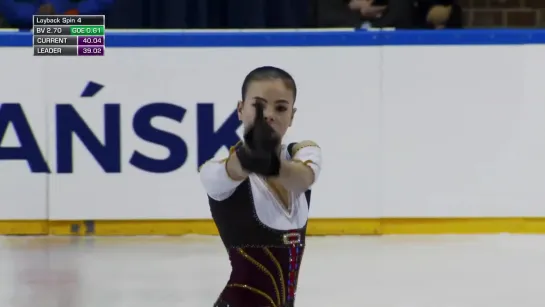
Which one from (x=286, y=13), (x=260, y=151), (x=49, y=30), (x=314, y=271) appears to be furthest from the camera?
(x=286, y=13)

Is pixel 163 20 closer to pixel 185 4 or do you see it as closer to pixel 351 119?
pixel 185 4

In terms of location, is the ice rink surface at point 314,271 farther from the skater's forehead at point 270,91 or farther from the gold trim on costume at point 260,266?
the skater's forehead at point 270,91

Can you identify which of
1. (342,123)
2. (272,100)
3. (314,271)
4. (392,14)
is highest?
(392,14)

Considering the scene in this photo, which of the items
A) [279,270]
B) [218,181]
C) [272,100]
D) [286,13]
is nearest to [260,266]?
[279,270]

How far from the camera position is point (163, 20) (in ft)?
20.7

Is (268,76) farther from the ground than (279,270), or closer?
farther from the ground

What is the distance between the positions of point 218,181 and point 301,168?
0.50 feet

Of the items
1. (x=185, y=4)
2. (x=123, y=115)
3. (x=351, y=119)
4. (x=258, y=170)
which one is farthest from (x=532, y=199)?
(x=258, y=170)

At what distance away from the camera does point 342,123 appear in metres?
4.53

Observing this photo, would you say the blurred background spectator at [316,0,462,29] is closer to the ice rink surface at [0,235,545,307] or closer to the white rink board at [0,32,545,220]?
the white rink board at [0,32,545,220]

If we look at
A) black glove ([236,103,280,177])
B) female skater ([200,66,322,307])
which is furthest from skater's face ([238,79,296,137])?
black glove ([236,103,280,177])

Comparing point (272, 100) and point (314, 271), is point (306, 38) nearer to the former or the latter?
point (314, 271)

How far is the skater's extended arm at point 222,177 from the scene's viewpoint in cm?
166
